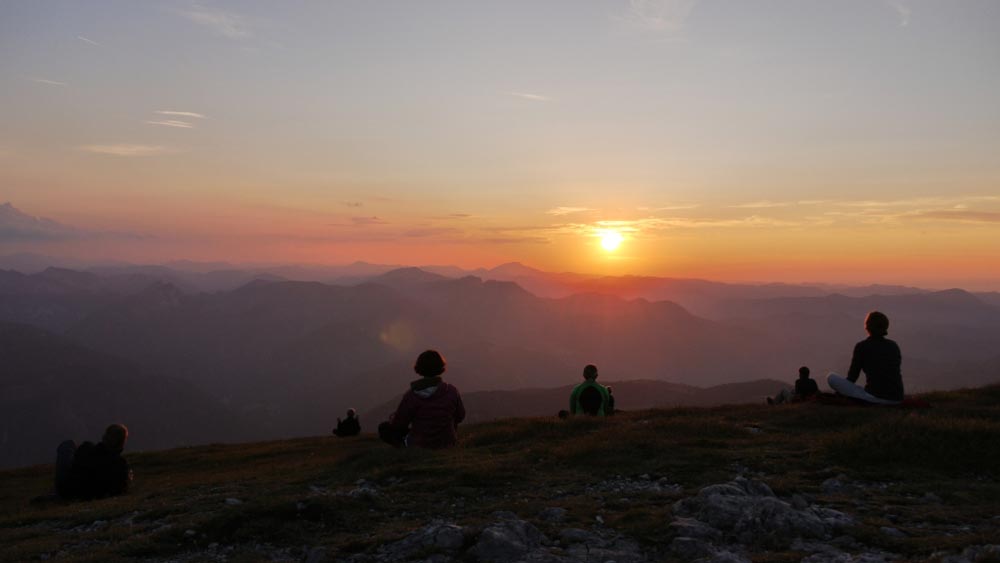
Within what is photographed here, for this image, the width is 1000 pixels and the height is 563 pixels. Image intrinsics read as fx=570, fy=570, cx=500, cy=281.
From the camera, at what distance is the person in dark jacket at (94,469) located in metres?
17.1

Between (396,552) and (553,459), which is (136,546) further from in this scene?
(553,459)


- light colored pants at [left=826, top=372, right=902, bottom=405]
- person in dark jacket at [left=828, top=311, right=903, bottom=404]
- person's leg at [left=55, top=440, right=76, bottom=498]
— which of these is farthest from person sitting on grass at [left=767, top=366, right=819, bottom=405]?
person's leg at [left=55, top=440, right=76, bottom=498]

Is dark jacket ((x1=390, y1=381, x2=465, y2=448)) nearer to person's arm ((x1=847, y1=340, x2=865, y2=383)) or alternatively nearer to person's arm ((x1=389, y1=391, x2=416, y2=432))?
person's arm ((x1=389, y1=391, x2=416, y2=432))

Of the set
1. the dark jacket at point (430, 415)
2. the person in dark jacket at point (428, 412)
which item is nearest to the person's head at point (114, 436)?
the person in dark jacket at point (428, 412)

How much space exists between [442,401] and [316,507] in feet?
19.6

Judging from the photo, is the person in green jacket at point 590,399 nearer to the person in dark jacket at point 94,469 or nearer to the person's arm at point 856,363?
the person's arm at point 856,363

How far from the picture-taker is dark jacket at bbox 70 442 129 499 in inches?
675

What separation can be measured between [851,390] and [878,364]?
4.51 ft

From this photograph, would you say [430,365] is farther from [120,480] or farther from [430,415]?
[120,480]

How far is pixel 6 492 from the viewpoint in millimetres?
25016

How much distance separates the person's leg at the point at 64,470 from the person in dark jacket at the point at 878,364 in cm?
2437

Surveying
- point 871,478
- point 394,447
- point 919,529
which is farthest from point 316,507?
point 871,478

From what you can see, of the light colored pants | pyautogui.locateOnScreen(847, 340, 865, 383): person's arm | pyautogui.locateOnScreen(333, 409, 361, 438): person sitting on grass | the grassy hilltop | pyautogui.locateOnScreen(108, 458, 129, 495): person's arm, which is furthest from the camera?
pyautogui.locateOnScreen(333, 409, 361, 438): person sitting on grass

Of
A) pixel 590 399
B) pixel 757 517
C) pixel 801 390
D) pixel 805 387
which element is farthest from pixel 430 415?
pixel 805 387
